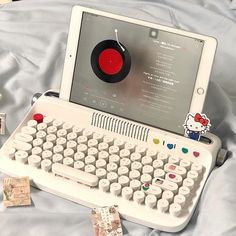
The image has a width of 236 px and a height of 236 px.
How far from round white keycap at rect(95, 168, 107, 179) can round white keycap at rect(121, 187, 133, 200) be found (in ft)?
0.15

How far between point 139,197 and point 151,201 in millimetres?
21

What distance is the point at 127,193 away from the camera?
34.3 inches

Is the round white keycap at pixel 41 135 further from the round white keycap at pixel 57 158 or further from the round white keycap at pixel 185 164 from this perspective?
the round white keycap at pixel 185 164

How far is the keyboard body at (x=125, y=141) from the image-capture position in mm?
857

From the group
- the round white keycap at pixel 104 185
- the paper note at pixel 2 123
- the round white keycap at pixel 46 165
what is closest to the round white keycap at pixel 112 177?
the round white keycap at pixel 104 185

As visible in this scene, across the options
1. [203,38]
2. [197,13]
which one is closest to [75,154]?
[203,38]

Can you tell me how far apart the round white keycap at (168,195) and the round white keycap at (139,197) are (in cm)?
4

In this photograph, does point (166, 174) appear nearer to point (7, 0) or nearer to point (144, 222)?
point (144, 222)

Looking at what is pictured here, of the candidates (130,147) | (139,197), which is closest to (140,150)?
(130,147)

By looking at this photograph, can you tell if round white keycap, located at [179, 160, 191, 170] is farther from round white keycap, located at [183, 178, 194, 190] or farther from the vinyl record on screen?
the vinyl record on screen

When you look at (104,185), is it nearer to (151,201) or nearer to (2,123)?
(151,201)

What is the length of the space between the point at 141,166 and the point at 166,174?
47mm

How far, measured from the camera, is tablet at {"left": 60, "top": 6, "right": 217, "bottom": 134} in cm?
94

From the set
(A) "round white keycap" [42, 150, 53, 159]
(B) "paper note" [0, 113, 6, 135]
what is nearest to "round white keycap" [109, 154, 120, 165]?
(A) "round white keycap" [42, 150, 53, 159]
